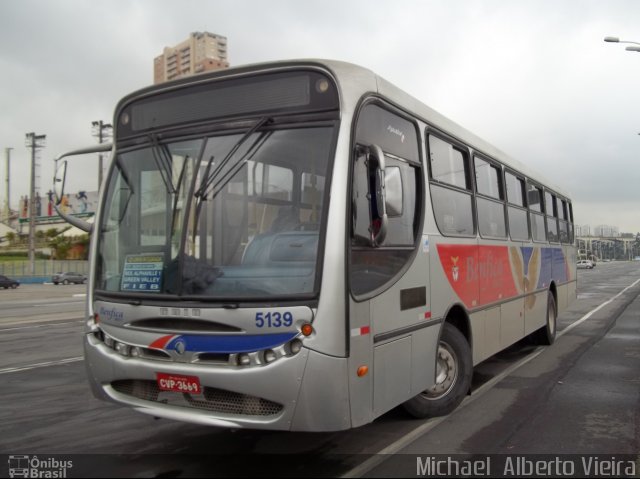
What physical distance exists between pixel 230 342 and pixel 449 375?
2886mm

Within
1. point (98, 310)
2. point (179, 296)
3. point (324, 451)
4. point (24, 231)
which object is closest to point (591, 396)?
point (324, 451)

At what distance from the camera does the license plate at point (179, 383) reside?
4.10 meters

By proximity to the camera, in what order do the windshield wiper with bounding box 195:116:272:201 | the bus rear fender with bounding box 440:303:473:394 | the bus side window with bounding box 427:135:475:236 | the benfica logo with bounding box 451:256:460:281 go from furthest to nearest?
1. the bus rear fender with bounding box 440:303:473:394
2. the benfica logo with bounding box 451:256:460:281
3. the bus side window with bounding box 427:135:475:236
4. the windshield wiper with bounding box 195:116:272:201

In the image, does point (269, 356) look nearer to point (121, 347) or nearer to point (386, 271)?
point (386, 271)

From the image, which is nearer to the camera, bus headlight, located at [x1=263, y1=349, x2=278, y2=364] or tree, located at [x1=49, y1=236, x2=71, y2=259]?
bus headlight, located at [x1=263, y1=349, x2=278, y2=364]

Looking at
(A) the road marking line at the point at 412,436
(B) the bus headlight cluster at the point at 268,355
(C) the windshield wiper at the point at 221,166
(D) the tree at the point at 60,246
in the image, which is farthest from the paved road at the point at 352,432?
(D) the tree at the point at 60,246

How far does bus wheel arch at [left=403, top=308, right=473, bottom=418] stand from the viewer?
579cm

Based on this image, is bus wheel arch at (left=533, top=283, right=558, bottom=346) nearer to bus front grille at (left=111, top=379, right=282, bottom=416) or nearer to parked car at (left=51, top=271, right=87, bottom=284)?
bus front grille at (left=111, top=379, right=282, bottom=416)

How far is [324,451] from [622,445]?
8.66 feet

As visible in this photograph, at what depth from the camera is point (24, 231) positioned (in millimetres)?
111500

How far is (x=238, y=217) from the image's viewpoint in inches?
168

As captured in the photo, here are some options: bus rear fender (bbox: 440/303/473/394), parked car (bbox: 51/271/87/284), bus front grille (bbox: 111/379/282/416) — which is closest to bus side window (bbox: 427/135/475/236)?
bus rear fender (bbox: 440/303/473/394)

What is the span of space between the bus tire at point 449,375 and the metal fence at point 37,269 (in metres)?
62.8

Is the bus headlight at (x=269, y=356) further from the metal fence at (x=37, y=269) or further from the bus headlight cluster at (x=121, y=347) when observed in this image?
the metal fence at (x=37, y=269)
